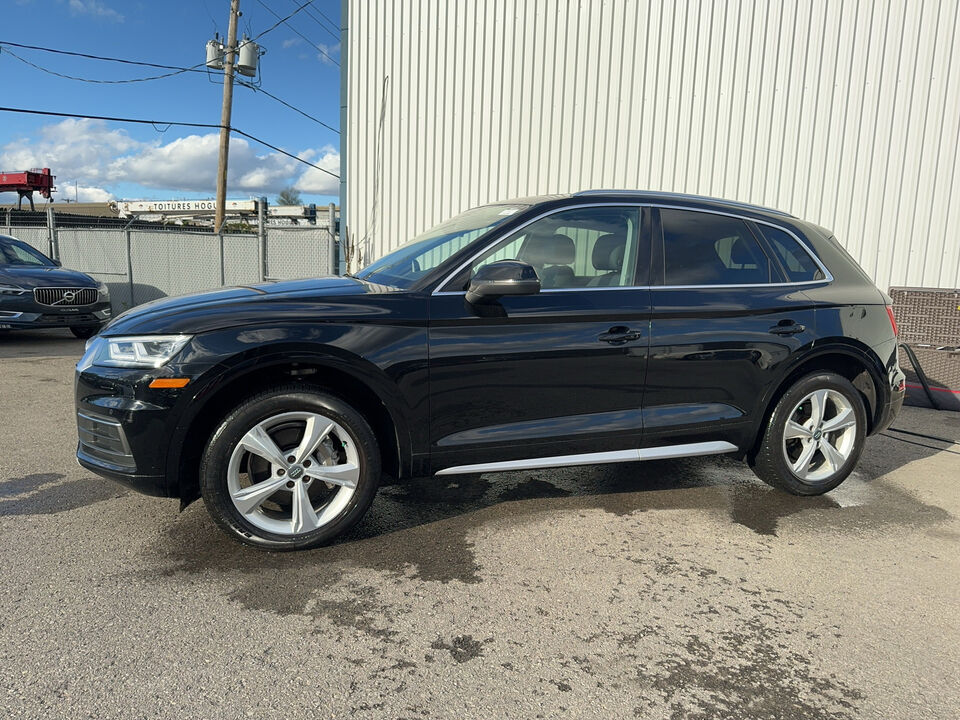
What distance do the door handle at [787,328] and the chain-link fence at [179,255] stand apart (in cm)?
848

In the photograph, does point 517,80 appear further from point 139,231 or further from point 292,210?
point 292,210

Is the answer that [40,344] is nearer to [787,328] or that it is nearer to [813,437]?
[787,328]

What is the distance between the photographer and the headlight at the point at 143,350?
2854 millimetres

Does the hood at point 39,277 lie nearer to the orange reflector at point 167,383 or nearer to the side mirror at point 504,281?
the orange reflector at point 167,383

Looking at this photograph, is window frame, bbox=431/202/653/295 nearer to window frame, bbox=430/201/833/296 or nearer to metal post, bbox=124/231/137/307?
window frame, bbox=430/201/833/296

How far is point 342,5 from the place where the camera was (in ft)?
34.6

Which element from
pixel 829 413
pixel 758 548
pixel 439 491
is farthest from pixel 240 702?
pixel 829 413

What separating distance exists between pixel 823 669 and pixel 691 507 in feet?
4.95

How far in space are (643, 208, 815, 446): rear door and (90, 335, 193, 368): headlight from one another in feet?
Result: 7.56

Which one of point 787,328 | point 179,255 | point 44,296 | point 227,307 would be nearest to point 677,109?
point 787,328

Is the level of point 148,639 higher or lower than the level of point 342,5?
lower

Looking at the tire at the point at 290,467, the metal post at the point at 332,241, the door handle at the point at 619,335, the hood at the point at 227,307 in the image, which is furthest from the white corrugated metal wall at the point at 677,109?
the tire at the point at 290,467

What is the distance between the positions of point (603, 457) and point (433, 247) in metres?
1.51

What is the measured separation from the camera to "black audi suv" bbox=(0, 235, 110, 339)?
9414mm
